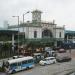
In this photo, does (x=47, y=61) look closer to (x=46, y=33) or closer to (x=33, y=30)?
(x=33, y=30)

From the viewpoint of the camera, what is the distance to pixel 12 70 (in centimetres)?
4203

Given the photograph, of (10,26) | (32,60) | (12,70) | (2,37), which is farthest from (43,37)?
(12,70)

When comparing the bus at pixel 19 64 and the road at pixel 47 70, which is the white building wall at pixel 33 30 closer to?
the road at pixel 47 70

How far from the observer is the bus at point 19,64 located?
42.2 m

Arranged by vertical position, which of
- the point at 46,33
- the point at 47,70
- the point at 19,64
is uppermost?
the point at 46,33

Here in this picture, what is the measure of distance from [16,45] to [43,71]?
22617 millimetres

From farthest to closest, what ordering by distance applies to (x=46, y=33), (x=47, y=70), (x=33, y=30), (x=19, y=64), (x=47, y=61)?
1. (x=46, y=33)
2. (x=33, y=30)
3. (x=47, y=61)
4. (x=47, y=70)
5. (x=19, y=64)

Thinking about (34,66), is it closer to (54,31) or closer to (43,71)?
(43,71)

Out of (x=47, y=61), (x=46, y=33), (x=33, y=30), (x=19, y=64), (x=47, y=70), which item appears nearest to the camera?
(x=19, y=64)

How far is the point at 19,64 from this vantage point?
4378cm

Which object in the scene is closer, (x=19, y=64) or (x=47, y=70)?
(x=19, y=64)

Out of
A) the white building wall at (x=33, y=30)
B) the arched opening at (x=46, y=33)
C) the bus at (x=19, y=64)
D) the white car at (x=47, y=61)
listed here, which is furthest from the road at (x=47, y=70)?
the arched opening at (x=46, y=33)

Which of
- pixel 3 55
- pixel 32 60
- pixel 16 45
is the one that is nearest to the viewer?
pixel 32 60

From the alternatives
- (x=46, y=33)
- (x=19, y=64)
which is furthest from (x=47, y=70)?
(x=46, y=33)
